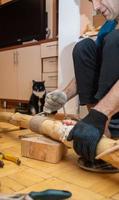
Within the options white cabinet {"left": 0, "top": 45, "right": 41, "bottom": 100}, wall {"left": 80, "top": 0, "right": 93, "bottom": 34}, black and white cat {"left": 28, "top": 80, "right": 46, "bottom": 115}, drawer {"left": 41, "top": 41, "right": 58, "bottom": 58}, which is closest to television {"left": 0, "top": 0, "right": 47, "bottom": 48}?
white cabinet {"left": 0, "top": 45, "right": 41, "bottom": 100}

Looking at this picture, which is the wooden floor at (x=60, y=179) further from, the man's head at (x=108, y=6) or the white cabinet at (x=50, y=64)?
the white cabinet at (x=50, y=64)

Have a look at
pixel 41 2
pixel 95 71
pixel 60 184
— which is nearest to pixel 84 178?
pixel 60 184

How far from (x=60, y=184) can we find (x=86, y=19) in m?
1.73

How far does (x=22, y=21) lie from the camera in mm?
3240

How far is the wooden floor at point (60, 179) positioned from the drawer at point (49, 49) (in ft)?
5.31

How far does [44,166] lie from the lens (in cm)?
92

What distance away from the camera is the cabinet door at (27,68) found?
2.76 meters

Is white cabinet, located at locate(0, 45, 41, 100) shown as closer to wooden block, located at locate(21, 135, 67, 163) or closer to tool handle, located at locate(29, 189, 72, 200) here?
wooden block, located at locate(21, 135, 67, 163)

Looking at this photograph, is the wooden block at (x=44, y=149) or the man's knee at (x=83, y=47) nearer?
the wooden block at (x=44, y=149)

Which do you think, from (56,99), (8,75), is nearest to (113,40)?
(56,99)

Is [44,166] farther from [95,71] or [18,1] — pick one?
[18,1]

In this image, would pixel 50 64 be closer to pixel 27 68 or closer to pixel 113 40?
pixel 27 68

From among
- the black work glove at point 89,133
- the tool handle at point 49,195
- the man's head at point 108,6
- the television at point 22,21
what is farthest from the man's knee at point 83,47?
the television at point 22,21

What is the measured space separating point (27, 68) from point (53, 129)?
199cm
